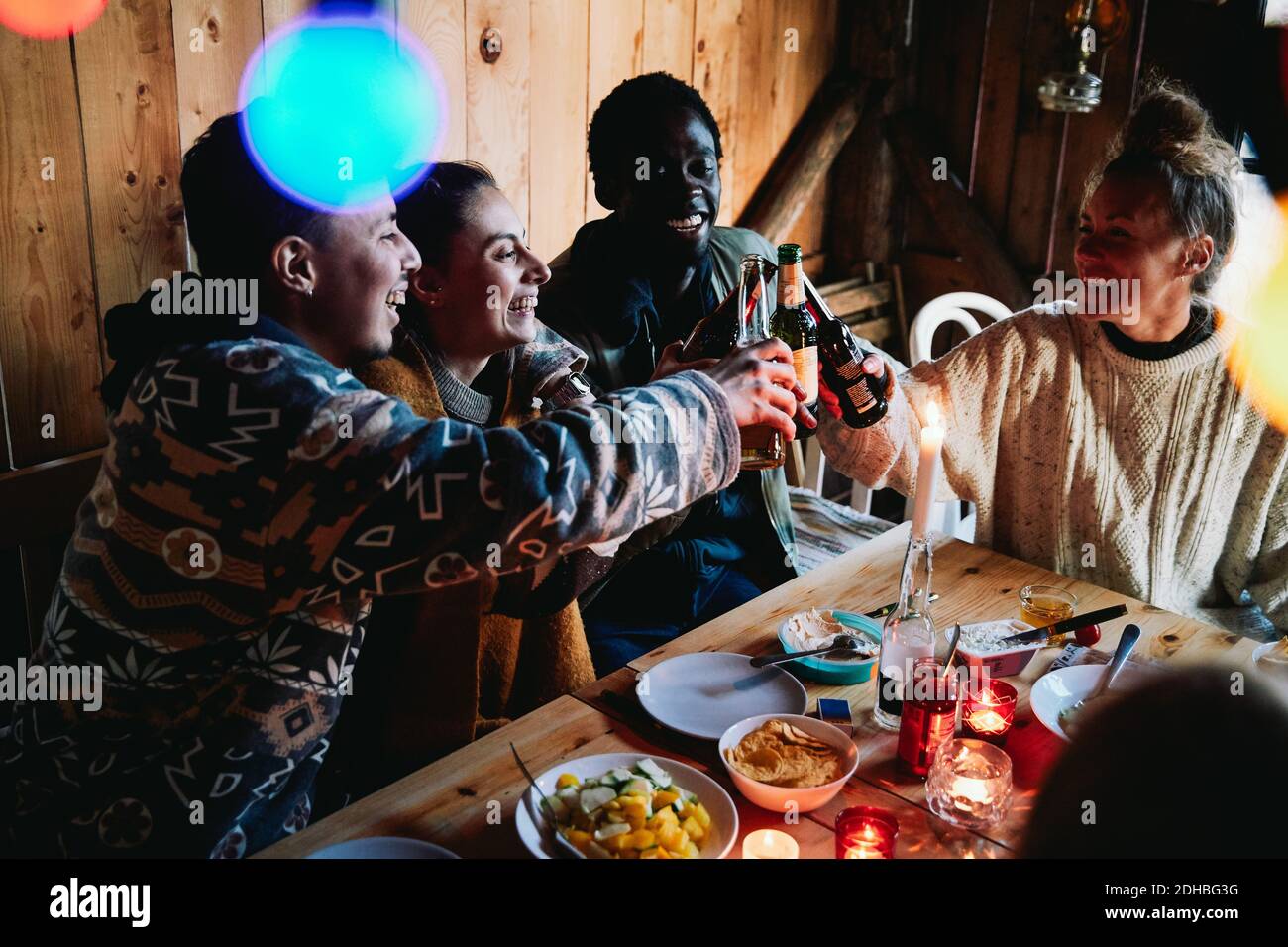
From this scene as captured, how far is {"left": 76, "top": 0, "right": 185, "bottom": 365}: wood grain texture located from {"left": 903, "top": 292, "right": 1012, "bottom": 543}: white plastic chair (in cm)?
156

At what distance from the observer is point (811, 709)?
1.43 m

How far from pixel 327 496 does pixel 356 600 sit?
0.22 m

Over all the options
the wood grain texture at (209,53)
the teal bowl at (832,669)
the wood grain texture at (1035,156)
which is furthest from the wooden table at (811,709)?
the wood grain texture at (1035,156)

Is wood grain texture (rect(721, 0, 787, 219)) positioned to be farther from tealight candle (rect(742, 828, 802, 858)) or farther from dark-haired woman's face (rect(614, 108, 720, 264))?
tealight candle (rect(742, 828, 802, 858))

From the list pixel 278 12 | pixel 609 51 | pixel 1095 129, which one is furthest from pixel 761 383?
pixel 1095 129

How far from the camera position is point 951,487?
208cm

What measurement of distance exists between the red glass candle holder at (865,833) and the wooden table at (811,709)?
28 millimetres

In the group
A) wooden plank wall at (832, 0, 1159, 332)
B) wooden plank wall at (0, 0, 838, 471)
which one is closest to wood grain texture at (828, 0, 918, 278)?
wooden plank wall at (832, 0, 1159, 332)

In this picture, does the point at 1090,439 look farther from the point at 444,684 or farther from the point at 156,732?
the point at 156,732

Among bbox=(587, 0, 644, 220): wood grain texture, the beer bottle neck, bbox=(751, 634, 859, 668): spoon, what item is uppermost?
bbox=(587, 0, 644, 220): wood grain texture

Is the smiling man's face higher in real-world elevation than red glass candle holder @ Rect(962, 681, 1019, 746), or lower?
higher

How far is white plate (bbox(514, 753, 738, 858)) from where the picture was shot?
3.70ft
